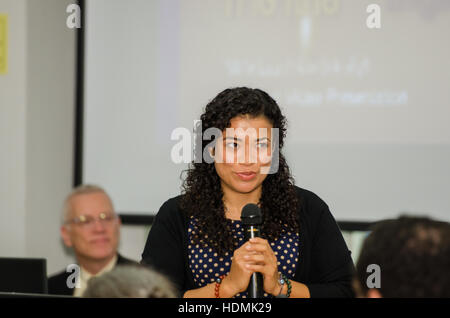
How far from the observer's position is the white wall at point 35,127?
3176 mm

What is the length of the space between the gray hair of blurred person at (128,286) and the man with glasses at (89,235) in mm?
1158

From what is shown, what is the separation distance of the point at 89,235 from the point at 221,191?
56cm

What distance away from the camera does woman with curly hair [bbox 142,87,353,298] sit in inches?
66.4

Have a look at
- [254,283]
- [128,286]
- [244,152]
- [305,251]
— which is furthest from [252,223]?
[128,286]

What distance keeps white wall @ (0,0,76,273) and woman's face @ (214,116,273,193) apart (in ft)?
6.21

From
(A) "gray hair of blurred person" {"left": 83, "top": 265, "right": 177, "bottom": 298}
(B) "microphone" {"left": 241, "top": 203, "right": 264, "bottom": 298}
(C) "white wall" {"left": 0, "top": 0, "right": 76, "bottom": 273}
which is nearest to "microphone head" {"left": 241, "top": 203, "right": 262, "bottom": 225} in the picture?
(B) "microphone" {"left": 241, "top": 203, "right": 264, "bottom": 298}

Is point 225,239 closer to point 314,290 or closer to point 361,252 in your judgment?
point 314,290

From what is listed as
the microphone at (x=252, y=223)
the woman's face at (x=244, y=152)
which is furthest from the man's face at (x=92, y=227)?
the microphone at (x=252, y=223)

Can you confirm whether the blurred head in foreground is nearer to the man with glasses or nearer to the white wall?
the man with glasses

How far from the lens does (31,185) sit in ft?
10.6

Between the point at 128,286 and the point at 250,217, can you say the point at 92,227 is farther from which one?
the point at 128,286

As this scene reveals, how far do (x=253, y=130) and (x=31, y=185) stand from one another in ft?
6.59
